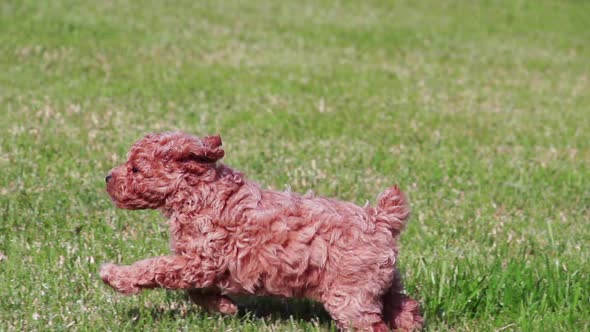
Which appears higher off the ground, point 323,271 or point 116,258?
point 323,271

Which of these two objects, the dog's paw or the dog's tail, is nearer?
the dog's paw

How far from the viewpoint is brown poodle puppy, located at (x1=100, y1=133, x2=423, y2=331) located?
14.8ft

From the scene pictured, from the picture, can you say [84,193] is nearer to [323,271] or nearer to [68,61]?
[323,271]

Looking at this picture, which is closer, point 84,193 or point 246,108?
point 84,193

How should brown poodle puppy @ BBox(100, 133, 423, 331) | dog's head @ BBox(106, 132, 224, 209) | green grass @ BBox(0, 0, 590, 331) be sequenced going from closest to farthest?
brown poodle puppy @ BBox(100, 133, 423, 331), dog's head @ BBox(106, 132, 224, 209), green grass @ BBox(0, 0, 590, 331)

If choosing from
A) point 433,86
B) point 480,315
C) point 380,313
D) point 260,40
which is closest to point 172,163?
point 380,313

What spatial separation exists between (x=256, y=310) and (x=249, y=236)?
31.8 inches

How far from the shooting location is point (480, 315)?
5.37 meters

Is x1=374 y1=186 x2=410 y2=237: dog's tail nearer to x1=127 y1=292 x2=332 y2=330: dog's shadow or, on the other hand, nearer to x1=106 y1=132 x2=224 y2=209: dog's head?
x1=127 y1=292 x2=332 y2=330: dog's shadow

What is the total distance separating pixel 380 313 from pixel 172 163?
4.20ft

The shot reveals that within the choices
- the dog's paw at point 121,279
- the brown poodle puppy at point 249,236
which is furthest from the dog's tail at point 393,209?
the dog's paw at point 121,279

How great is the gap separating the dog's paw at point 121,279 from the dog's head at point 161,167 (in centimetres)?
36

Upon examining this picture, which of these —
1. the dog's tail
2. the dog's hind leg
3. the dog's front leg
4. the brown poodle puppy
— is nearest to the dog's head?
the brown poodle puppy

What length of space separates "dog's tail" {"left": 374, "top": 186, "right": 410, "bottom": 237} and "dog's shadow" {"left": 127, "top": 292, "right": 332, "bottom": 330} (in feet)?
2.30
